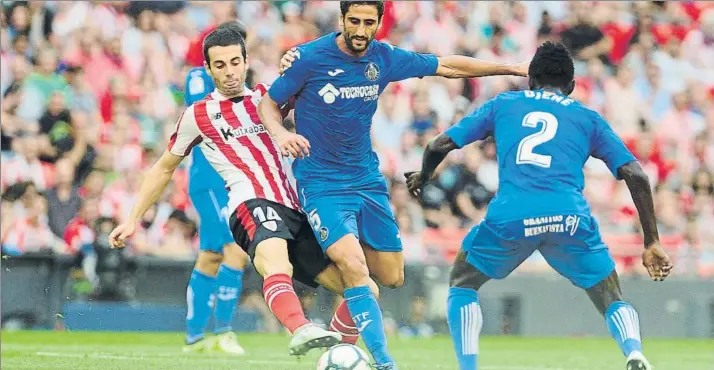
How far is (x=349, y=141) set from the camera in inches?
311

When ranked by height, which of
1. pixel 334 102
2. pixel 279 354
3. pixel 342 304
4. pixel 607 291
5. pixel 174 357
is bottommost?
pixel 279 354

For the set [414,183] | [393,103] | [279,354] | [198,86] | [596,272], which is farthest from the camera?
[393,103]

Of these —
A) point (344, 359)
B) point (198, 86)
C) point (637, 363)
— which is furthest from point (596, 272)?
point (198, 86)

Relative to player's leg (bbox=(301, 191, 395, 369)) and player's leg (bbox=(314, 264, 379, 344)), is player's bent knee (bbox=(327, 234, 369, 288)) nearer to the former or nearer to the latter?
player's leg (bbox=(301, 191, 395, 369))

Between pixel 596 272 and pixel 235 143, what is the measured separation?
2414mm

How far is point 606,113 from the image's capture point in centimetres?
1806

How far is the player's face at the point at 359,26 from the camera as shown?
7.55 metres

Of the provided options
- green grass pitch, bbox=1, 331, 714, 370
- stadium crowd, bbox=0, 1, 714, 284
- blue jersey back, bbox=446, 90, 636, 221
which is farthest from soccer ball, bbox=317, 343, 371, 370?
stadium crowd, bbox=0, 1, 714, 284

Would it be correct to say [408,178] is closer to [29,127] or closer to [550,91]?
[550,91]

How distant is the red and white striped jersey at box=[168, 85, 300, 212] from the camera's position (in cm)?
793

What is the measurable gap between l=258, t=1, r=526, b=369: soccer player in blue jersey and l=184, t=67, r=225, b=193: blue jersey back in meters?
2.65

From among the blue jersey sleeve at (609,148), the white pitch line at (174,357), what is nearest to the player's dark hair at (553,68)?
the blue jersey sleeve at (609,148)

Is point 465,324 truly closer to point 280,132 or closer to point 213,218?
point 280,132

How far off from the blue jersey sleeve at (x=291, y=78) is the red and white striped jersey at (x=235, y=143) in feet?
1.22
